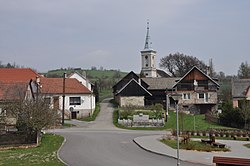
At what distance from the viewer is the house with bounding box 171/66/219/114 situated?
206ft

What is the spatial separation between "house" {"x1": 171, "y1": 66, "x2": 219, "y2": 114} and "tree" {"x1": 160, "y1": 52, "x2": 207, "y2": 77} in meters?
30.8

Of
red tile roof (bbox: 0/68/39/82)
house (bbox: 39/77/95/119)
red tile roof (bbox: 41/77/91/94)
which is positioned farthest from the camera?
red tile roof (bbox: 0/68/39/82)

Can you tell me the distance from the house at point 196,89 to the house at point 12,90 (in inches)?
1012

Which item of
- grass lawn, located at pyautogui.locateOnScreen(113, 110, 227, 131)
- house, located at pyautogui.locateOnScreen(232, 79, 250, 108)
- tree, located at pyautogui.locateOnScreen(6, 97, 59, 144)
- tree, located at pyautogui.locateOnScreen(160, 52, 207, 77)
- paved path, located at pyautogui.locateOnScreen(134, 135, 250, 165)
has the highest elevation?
tree, located at pyautogui.locateOnScreen(160, 52, 207, 77)

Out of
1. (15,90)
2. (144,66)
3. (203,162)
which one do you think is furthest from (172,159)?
(144,66)

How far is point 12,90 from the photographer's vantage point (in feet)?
130

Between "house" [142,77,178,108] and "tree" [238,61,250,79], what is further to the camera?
"tree" [238,61,250,79]

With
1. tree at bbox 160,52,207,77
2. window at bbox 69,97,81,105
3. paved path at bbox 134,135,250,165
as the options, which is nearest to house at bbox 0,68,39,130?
window at bbox 69,97,81,105

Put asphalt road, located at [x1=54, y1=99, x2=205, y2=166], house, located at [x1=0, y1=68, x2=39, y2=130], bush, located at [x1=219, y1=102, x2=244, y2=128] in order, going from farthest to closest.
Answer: bush, located at [x1=219, y1=102, x2=244, y2=128]
house, located at [x1=0, y1=68, x2=39, y2=130]
asphalt road, located at [x1=54, y1=99, x2=205, y2=166]

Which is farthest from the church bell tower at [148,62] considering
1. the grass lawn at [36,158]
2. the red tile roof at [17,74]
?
the grass lawn at [36,158]

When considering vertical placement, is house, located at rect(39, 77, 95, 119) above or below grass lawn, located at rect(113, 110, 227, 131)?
above

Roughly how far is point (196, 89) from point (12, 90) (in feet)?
112

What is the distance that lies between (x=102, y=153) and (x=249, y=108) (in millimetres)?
25375

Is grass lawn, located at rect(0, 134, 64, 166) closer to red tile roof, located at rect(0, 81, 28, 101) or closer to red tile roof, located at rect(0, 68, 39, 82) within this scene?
red tile roof, located at rect(0, 81, 28, 101)
